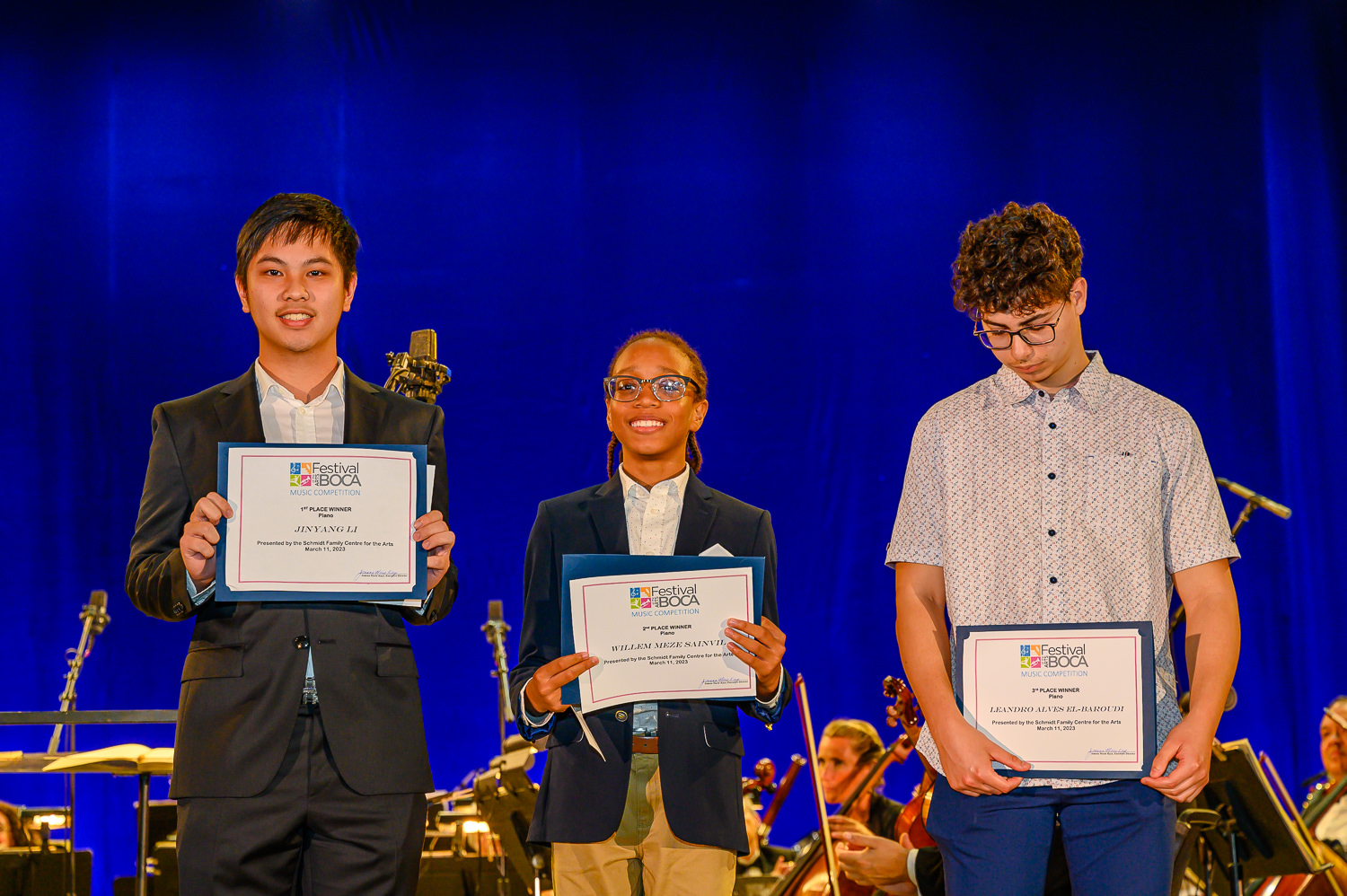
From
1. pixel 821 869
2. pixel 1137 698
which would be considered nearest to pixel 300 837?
pixel 1137 698

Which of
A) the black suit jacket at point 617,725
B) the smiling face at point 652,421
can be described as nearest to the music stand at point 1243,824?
the black suit jacket at point 617,725

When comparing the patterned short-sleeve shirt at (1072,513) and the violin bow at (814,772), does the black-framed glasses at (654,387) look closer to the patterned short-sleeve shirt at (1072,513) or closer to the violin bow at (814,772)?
the patterned short-sleeve shirt at (1072,513)

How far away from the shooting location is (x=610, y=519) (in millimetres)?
2383

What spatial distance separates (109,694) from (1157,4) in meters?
6.49

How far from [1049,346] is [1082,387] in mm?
119

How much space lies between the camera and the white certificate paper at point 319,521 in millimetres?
1946

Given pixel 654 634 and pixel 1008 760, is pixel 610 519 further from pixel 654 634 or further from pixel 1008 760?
pixel 1008 760

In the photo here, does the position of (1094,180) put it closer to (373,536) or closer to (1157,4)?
(1157,4)

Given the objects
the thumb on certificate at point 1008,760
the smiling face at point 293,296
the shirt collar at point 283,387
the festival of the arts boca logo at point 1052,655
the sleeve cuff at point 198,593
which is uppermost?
the smiling face at point 293,296

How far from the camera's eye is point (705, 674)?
215cm

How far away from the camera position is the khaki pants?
2152mm

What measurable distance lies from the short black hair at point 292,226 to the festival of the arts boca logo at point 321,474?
0.40m

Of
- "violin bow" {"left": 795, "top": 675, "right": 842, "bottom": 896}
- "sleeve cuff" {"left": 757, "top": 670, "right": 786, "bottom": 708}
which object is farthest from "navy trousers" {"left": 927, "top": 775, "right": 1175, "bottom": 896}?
"violin bow" {"left": 795, "top": 675, "right": 842, "bottom": 896}

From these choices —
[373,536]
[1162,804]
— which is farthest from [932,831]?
[373,536]
